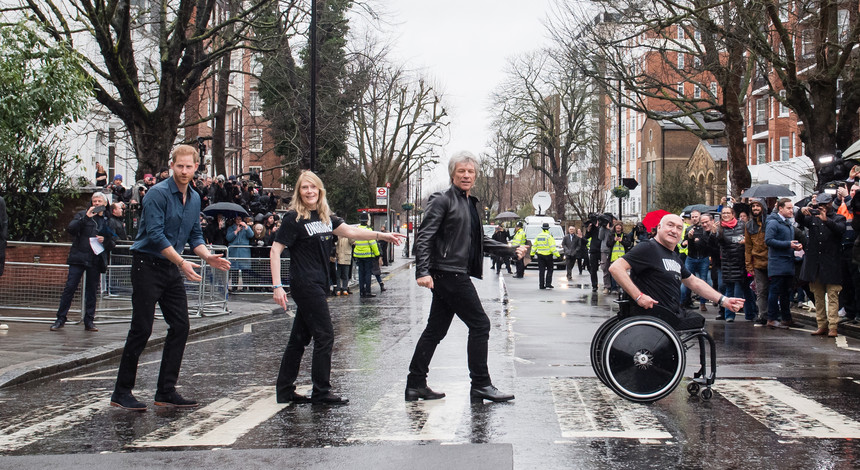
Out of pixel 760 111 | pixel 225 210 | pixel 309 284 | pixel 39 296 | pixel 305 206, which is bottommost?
pixel 39 296

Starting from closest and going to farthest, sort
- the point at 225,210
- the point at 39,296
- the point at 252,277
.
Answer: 1. the point at 39,296
2. the point at 252,277
3. the point at 225,210

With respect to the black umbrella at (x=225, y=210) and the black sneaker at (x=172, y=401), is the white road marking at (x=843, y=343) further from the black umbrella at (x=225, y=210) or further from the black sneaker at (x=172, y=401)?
the black umbrella at (x=225, y=210)

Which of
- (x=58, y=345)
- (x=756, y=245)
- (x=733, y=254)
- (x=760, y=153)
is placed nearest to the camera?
(x=58, y=345)

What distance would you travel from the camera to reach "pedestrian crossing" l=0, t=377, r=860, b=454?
235 inches

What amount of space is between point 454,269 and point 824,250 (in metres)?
7.51

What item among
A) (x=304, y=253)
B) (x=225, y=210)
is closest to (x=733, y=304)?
(x=304, y=253)

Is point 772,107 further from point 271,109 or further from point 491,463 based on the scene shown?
point 491,463

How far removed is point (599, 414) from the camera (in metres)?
6.67

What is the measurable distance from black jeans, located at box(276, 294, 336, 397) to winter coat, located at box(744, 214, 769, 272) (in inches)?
360

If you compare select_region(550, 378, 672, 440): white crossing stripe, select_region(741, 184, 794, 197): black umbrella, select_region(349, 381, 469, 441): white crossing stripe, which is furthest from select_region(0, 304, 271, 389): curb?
select_region(741, 184, 794, 197): black umbrella

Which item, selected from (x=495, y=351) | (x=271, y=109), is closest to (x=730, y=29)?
(x=495, y=351)

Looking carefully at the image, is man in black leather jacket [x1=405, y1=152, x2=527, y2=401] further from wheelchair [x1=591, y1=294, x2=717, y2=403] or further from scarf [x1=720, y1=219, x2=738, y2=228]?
scarf [x1=720, y1=219, x2=738, y2=228]

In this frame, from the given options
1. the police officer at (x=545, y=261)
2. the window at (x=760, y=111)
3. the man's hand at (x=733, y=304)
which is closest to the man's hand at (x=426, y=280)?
the man's hand at (x=733, y=304)

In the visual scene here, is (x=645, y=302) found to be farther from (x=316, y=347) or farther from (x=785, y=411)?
A: (x=316, y=347)
